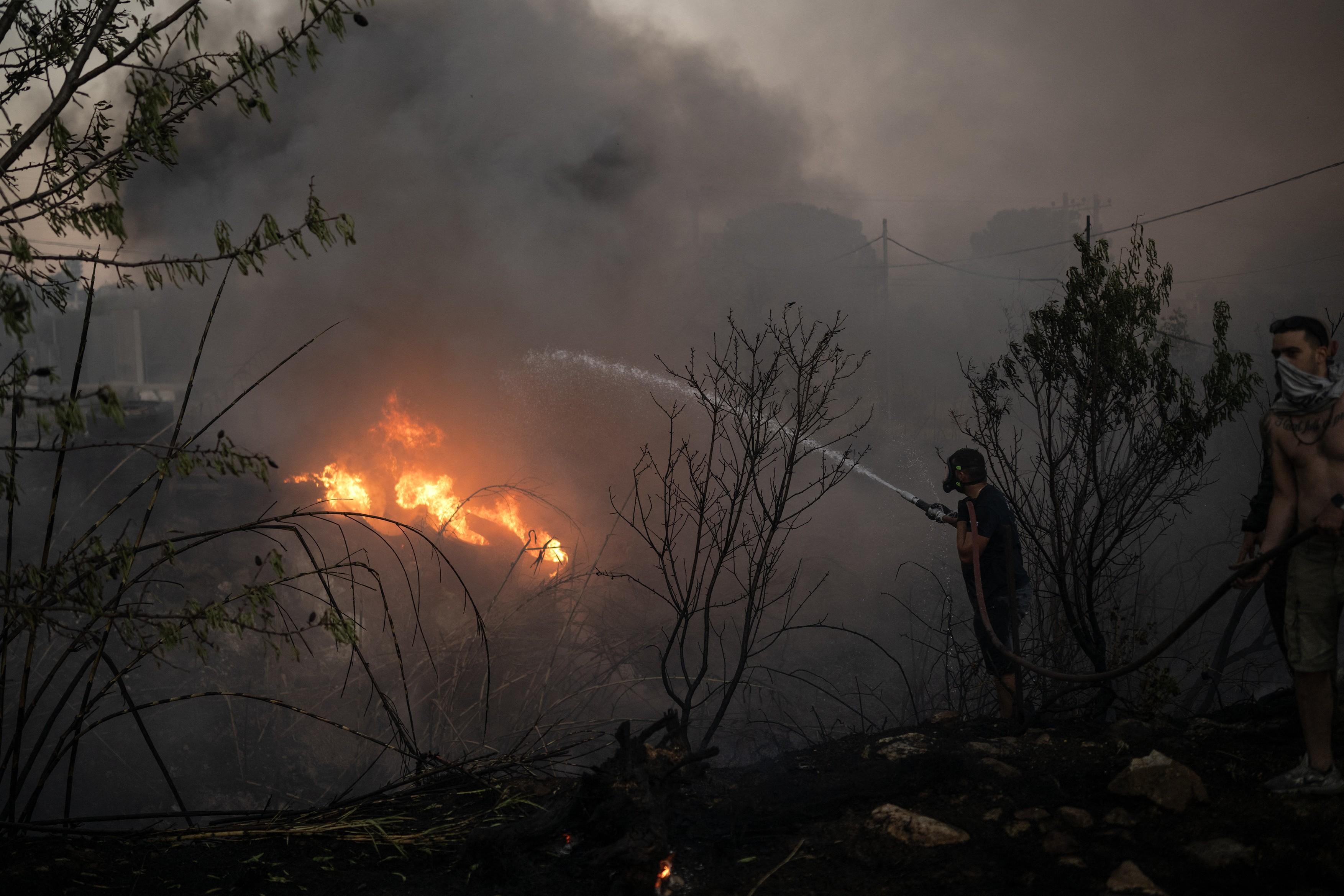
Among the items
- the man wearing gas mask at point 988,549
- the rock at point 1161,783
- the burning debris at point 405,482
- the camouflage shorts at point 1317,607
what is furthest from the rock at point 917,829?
the burning debris at point 405,482

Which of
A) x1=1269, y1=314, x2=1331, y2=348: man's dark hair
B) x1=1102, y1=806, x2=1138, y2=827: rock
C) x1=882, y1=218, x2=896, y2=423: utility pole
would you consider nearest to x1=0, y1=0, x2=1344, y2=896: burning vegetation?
x1=1102, y1=806, x2=1138, y2=827: rock

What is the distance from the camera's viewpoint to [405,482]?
12.1 m

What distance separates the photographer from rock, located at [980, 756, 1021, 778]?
3.48 metres

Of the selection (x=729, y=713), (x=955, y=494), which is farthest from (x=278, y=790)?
(x=955, y=494)

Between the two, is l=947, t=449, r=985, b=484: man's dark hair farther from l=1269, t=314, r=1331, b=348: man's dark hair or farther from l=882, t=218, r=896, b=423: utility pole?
l=882, t=218, r=896, b=423: utility pole

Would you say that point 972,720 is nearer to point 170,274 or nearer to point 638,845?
point 638,845

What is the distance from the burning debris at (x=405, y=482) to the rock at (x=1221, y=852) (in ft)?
29.7

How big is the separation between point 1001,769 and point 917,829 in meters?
0.76

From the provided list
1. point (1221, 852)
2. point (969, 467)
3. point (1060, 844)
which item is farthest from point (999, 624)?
point (1221, 852)

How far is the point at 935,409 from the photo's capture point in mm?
21984

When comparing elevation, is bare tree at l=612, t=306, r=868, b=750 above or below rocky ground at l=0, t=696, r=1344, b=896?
above

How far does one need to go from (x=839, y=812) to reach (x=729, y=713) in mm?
5666

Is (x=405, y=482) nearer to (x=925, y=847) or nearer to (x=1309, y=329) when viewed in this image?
(x=925, y=847)

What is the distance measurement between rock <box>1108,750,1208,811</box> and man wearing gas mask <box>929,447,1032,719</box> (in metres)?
1.76
